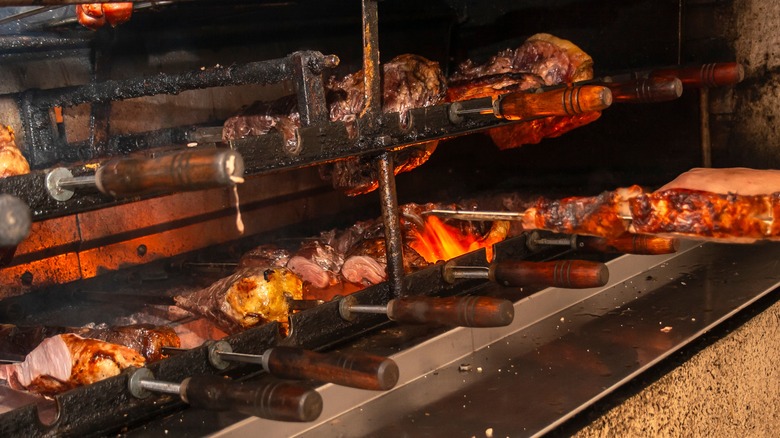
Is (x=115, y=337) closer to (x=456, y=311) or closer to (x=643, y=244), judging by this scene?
(x=456, y=311)

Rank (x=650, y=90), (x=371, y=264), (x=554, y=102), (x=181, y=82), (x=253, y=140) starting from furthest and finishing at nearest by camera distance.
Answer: (x=371, y=264)
(x=650, y=90)
(x=554, y=102)
(x=181, y=82)
(x=253, y=140)

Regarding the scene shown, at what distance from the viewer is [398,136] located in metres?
3.06

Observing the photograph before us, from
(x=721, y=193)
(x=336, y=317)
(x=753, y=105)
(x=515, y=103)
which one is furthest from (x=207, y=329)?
(x=753, y=105)

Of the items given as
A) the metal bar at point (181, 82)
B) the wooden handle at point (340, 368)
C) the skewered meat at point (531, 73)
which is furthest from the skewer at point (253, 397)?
the skewered meat at point (531, 73)

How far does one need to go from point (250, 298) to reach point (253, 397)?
4.30ft

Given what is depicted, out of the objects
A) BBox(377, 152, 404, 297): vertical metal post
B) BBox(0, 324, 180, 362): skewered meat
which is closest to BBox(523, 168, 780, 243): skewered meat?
BBox(377, 152, 404, 297): vertical metal post

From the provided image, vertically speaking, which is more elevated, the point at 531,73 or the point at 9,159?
the point at 531,73

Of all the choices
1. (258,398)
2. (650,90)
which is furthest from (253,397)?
(650,90)

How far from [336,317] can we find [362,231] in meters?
1.42

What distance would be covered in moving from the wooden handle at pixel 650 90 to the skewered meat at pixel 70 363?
233cm

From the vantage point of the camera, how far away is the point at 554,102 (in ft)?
10.4

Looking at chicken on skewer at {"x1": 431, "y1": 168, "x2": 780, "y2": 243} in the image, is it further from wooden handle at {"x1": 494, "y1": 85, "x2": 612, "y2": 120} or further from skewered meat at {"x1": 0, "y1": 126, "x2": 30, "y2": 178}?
skewered meat at {"x1": 0, "y1": 126, "x2": 30, "y2": 178}

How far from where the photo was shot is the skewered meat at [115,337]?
2916mm

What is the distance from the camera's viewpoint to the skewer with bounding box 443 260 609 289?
2949 millimetres
